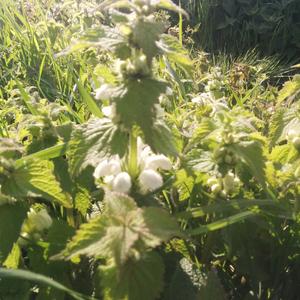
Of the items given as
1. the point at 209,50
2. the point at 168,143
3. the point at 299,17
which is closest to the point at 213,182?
the point at 168,143

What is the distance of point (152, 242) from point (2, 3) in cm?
278

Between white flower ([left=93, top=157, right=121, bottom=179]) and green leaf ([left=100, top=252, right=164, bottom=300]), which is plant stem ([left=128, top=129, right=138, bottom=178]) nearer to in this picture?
white flower ([left=93, top=157, right=121, bottom=179])

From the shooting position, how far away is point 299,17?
15.2ft

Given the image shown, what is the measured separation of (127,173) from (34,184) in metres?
0.18

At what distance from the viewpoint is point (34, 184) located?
86 cm

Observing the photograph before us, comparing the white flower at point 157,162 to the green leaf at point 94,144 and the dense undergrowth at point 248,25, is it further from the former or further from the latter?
the dense undergrowth at point 248,25

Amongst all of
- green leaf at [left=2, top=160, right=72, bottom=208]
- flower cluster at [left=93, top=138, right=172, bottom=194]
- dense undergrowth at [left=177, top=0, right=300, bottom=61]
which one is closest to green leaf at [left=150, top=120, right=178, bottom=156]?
flower cluster at [left=93, top=138, right=172, bottom=194]

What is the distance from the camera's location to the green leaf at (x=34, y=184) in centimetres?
85

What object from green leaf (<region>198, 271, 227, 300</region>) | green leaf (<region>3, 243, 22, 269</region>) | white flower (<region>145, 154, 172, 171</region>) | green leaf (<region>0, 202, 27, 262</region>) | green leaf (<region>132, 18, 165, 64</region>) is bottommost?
green leaf (<region>3, 243, 22, 269</region>)

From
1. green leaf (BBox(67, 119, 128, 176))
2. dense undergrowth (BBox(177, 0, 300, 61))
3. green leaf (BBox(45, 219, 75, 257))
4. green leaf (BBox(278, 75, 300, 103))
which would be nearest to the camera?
green leaf (BBox(67, 119, 128, 176))

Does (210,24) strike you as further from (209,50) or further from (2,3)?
(2,3)

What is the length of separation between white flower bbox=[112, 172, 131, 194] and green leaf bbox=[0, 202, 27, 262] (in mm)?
188

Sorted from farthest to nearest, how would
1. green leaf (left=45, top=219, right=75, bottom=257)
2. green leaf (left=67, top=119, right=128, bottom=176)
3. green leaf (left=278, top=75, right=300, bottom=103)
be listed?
green leaf (left=278, top=75, right=300, bottom=103), green leaf (left=45, top=219, right=75, bottom=257), green leaf (left=67, top=119, right=128, bottom=176)

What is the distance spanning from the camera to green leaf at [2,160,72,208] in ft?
2.79
